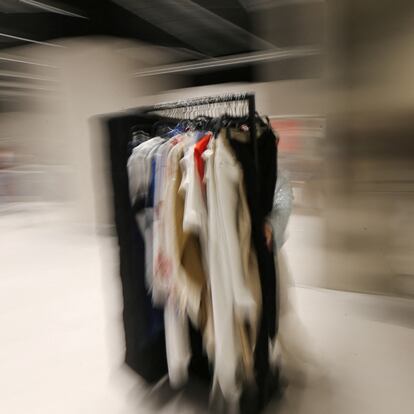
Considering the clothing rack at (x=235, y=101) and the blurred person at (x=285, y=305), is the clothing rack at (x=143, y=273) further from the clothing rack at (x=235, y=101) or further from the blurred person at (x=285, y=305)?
the blurred person at (x=285, y=305)

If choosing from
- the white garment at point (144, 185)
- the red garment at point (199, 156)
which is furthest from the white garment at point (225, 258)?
the white garment at point (144, 185)

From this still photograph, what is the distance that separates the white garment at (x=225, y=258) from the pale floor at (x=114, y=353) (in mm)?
469

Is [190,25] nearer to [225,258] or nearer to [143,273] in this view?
[143,273]

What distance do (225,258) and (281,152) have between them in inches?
113

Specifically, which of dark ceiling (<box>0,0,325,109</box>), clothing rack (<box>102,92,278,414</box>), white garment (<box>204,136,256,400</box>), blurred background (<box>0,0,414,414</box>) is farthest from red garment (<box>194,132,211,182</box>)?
dark ceiling (<box>0,0,325,109</box>)

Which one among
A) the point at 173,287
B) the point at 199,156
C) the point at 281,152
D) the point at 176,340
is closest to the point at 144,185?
the point at 199,156

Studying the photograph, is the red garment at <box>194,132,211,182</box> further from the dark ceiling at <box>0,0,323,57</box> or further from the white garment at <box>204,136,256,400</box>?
the dark ceiling at <box>0,0,323,57</box>

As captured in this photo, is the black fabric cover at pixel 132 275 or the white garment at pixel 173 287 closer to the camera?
the white garment at pixel 173 287

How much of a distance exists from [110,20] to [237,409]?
10.3 feet

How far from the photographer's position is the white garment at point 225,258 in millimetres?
1051

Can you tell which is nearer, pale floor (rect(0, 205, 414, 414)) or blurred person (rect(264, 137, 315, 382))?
blurred person (rect(264, 137, 315, 382))

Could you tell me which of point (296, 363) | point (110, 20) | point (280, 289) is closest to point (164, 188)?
point (280, 289)

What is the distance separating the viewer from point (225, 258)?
42.3 inches

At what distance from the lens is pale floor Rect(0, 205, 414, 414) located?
142 cm
